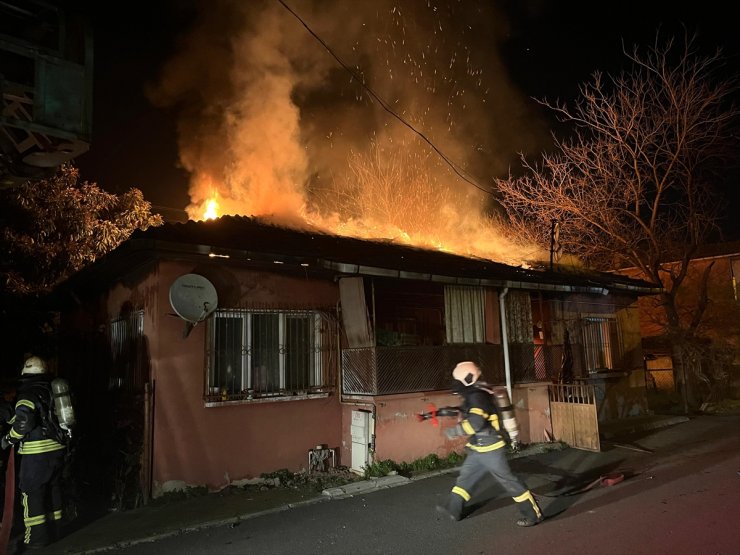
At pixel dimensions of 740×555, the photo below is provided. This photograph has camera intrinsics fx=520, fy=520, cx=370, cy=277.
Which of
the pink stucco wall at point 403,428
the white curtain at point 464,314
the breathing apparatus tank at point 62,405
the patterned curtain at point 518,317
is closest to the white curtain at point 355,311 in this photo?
the pink stucco wall at point 403,428

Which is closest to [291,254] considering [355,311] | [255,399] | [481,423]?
[355,311]

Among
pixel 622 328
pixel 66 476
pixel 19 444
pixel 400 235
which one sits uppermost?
pixel 400 235

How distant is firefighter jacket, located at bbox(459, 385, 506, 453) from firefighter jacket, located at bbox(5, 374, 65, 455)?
4.45 m

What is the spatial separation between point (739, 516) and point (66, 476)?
771cm

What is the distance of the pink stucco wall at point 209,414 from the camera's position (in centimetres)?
709

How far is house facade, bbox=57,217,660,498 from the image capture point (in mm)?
7238

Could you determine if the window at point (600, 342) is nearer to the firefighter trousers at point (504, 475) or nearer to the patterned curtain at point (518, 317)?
the patterned curtain at point (518, 317)

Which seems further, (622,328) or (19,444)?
(622,328)

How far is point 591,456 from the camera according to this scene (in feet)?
29.7

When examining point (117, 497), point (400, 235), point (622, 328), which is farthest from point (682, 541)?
point (400, 235)

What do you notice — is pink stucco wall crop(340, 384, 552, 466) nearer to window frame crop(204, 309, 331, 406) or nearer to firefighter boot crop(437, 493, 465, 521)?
window frame crop(204, 309, 331, 406)

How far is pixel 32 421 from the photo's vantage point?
5543 millimetres

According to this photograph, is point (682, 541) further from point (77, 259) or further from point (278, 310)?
point (77, 259)

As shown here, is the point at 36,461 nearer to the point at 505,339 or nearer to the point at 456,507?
the point at 456,507
